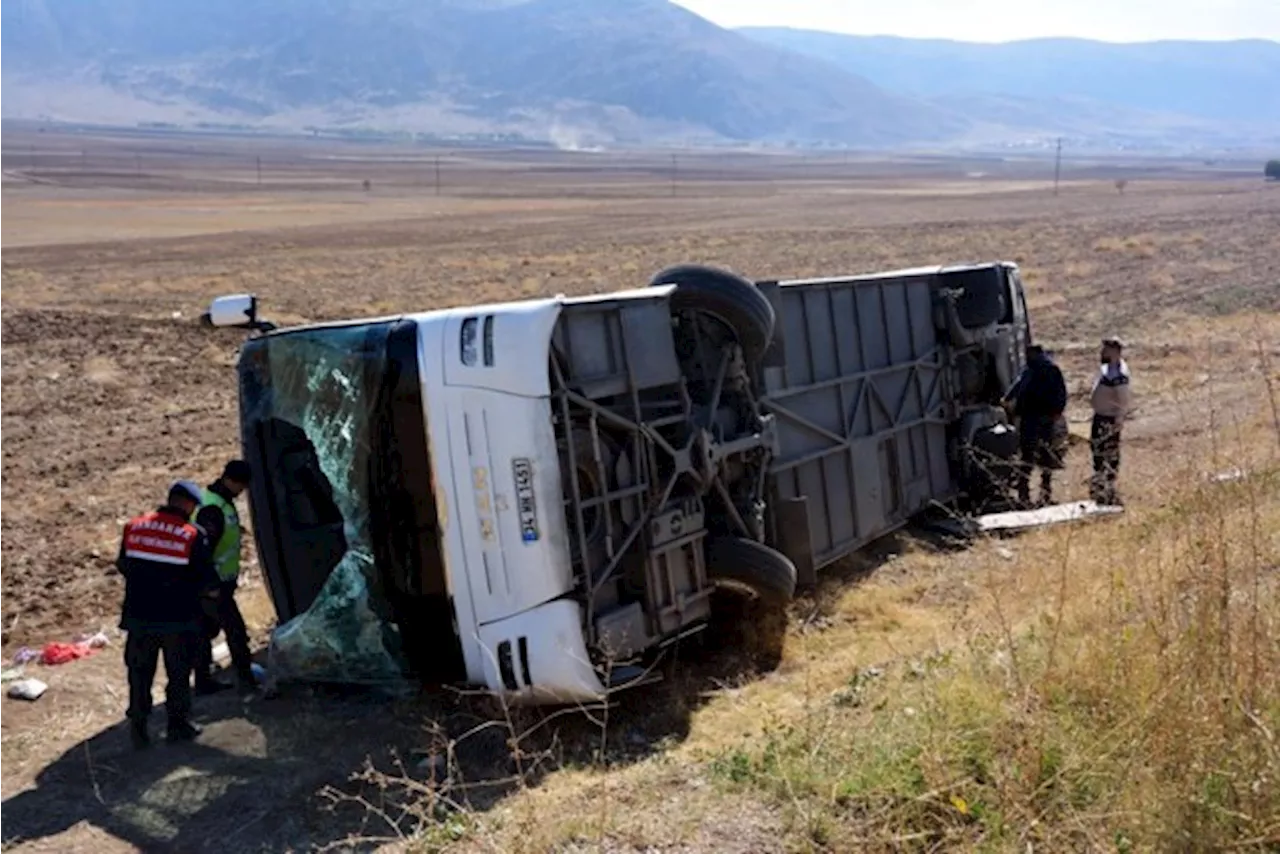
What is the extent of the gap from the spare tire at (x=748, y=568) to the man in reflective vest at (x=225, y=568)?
99.6 inches

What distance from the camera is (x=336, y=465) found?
696cm

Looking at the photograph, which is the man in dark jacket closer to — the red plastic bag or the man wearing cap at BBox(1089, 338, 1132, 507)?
the man wearing cap at BBox(1089, 338, 1132, 507)

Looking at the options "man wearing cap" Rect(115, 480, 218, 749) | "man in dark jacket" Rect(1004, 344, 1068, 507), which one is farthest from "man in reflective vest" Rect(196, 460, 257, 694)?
"man in dark jacket" Rect(1004, 344, 1068, 507)

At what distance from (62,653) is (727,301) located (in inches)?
177

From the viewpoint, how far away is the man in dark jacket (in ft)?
34.2

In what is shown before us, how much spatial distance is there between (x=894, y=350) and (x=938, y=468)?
107cm

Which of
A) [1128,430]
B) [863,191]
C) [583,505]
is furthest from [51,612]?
[863,191]

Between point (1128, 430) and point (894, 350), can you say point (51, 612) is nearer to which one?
point (894, 350)

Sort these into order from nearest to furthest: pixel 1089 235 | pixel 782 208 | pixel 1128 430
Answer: pixel 1128 430 < pixel 1089 235 < pixel 782 208

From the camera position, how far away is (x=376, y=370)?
6.78m

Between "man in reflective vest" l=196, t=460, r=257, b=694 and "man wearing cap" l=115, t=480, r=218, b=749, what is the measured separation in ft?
1.43

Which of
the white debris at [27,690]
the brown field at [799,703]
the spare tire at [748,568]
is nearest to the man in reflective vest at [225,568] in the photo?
the brown field at [799,703]

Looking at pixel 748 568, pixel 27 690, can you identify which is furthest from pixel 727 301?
pixel 27 690

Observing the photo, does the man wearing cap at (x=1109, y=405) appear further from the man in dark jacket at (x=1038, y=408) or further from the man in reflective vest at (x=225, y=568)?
the man in reflective vest at (x=225, y=568)
